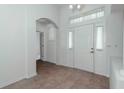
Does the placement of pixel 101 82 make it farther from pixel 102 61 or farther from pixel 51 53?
pixel 51 53

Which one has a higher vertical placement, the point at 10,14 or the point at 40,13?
the point at 40,13

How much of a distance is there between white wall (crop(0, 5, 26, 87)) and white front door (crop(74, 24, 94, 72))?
2.33 m

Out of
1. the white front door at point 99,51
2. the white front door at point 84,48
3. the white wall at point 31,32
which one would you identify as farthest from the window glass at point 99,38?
the white wall at point 31,32

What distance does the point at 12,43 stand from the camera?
3104 mm

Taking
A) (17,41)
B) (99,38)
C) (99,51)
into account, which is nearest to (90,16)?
(99,38)

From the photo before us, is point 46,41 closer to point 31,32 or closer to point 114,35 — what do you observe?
point 31,32

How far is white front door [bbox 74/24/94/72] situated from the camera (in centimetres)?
411

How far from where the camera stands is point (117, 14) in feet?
10.9

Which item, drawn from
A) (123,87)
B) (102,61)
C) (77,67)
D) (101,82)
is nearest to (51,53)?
(77,67)

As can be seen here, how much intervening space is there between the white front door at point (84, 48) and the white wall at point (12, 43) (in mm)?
2331

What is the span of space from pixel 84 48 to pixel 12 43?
2.80 meters

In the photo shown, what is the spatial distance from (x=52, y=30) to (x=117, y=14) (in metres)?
3.54

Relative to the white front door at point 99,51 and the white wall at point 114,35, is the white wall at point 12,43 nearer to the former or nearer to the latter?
the white front door at point 99,51

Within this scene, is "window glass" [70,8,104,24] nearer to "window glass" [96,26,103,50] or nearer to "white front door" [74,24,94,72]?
"white front door" [74,24,94,72]
